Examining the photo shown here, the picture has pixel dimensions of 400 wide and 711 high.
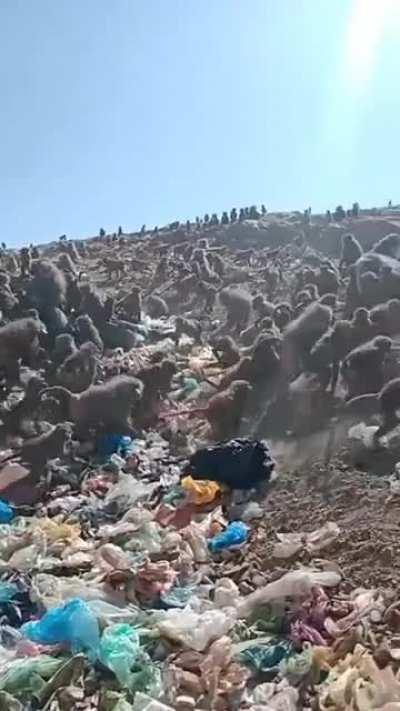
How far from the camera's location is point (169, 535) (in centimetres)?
804

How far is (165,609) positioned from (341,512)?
2069 mm

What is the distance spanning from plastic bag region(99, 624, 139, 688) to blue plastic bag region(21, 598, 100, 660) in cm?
9

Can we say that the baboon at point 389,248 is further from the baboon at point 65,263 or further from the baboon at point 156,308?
the baboon at point 65,263

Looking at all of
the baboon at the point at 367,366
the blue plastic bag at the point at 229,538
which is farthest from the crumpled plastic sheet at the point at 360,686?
the baboon at the point at 367,366

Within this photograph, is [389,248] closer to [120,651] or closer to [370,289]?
[370,289]

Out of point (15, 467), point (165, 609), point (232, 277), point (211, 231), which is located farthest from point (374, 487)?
point (211, 231)

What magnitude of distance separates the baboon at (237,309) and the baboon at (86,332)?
234 cm

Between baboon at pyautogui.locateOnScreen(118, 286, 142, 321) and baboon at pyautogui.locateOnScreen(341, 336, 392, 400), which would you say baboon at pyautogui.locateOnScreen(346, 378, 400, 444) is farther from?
baboon at pyautogui.locateOnScreen(118, 286, 142, 321)

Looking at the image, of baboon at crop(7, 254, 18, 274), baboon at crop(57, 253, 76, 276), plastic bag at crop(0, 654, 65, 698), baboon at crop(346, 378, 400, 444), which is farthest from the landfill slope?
baboon at crop(7, 254, 18, 274)

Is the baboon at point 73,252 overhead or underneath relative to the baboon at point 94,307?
overhead

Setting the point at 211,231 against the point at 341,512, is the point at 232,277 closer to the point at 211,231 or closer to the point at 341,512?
the point at 211,231

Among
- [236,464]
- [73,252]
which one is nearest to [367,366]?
[236,464]

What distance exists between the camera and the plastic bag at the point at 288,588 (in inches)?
258

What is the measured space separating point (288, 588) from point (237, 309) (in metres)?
10.0
